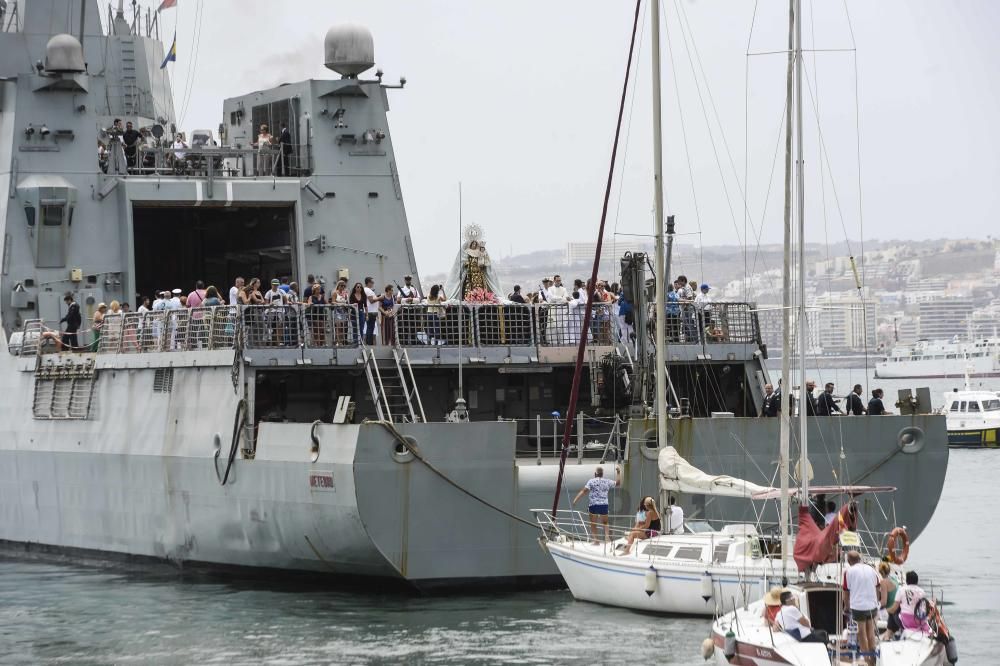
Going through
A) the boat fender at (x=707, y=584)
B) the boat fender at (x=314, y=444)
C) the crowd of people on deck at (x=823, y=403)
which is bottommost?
the boat fender at (x=707, y=584)

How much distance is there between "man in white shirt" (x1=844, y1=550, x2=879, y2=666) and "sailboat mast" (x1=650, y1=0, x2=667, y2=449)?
6163mm

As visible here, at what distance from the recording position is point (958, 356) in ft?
518

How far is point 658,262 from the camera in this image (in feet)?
77.7

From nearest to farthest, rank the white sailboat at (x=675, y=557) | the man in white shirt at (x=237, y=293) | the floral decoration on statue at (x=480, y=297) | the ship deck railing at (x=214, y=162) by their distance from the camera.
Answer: the white sailboat at (x=675, y=557)
the man in white shirt at (x=237, y=293)
the floral decoration on statue at (x=480, y=297)
the ship deck railing at (x=214, y=162)

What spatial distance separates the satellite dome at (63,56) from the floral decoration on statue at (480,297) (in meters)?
7.56

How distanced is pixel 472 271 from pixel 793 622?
11473mm

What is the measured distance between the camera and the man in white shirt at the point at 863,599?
54.8 ft

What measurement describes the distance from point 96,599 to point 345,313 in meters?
5.03

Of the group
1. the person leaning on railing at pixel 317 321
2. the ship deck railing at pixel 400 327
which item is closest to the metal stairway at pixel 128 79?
the ship deck railing at pixel 400 327

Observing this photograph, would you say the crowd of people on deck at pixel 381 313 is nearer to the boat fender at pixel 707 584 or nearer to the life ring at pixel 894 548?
the boat fender at pixel 707 584

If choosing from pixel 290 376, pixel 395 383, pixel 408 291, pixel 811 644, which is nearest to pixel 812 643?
pixel 811 644

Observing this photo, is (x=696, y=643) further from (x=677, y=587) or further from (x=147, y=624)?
(x=147, y=624)

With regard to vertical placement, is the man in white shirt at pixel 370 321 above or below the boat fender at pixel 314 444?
above

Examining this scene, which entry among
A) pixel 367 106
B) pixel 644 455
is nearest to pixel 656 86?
pixel 644 455
